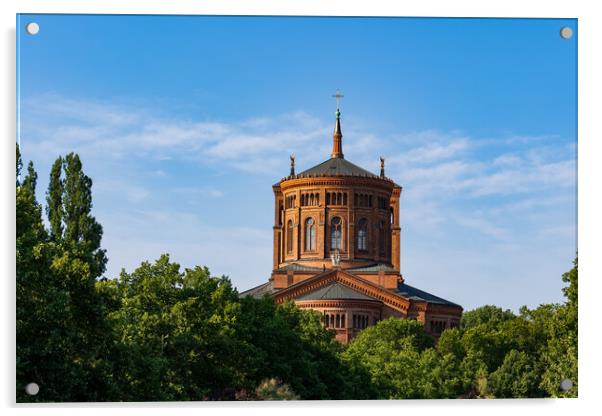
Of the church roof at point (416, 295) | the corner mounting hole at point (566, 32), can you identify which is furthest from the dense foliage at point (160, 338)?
the church roof at point (416, 295)

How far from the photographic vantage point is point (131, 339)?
42844 millimetres

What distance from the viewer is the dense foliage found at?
34844 millimetres

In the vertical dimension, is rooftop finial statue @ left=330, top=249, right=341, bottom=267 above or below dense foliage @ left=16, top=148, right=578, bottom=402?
above

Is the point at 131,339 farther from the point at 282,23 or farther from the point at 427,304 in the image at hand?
the point at 427,304

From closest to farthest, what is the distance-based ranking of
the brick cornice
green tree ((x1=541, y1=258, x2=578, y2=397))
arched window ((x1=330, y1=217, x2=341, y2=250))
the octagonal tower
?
green tree ((x1=541, y1=258, x2=578, y2=397))
the brick cornice
the octagonal tower
arched window ((x1=330, y1=217, x2=341, y2=250))

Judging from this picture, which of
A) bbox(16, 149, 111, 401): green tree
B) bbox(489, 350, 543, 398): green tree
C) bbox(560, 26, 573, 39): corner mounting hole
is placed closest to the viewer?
bbox(16, 149, 111, 401): green tree

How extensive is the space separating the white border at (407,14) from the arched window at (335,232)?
8790cm

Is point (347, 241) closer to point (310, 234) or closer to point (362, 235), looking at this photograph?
point (362, 235)

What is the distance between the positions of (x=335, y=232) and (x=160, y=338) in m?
78.7

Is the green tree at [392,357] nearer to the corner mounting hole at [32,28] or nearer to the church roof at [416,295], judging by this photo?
the church roof at [416,295]

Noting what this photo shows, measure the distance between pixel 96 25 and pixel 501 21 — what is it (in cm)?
1010

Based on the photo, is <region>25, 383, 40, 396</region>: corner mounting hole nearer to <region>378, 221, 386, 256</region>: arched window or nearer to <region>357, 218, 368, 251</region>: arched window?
<region>357, 218, 368, 251</region>: arched window

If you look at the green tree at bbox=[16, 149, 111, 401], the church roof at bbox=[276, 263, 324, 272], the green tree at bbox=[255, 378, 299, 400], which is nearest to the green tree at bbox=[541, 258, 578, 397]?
the green tree at bbox=[255, 378, 299, 400]

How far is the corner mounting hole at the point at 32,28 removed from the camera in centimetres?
3325
